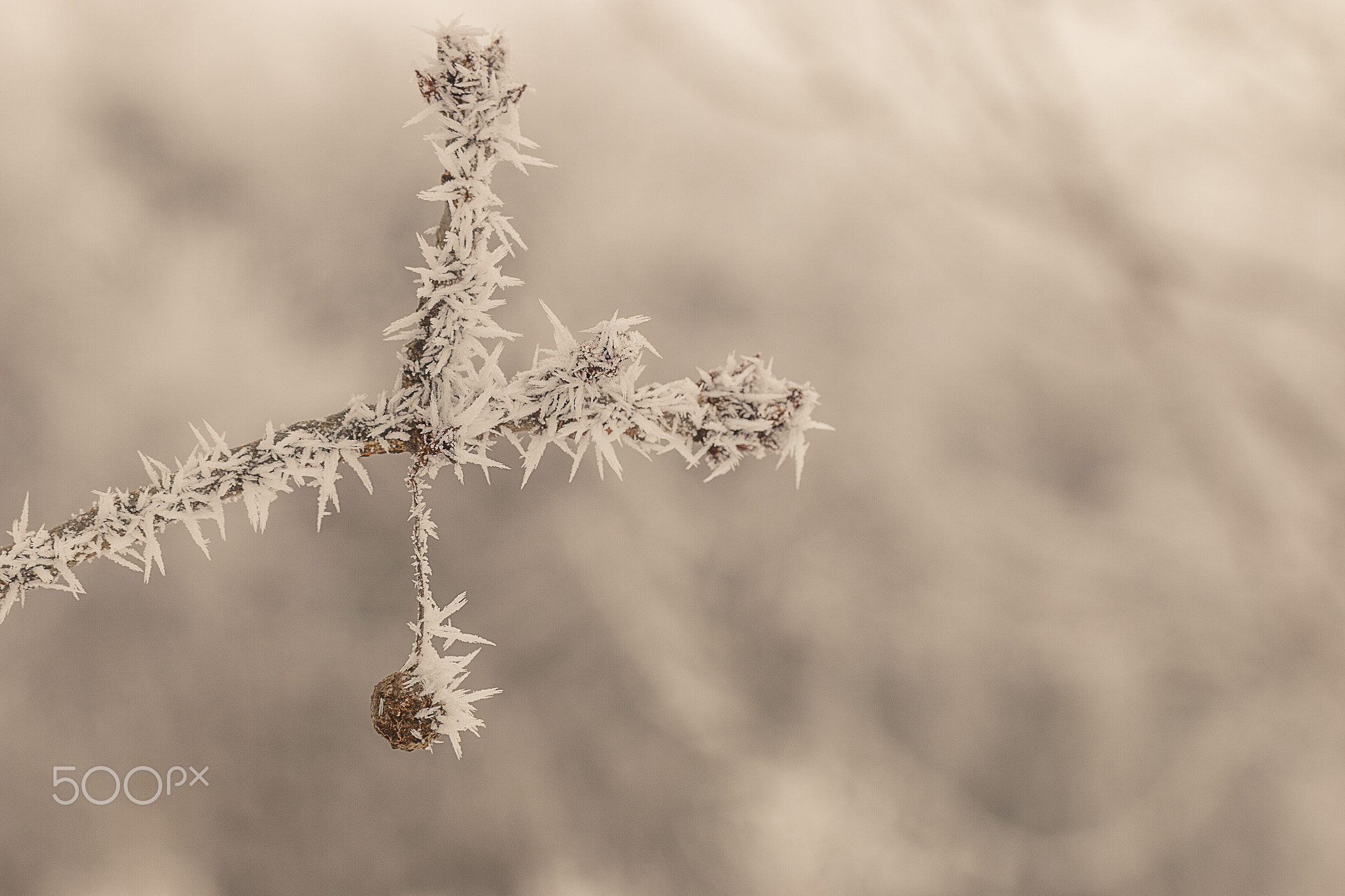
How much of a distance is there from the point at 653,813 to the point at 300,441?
104cm

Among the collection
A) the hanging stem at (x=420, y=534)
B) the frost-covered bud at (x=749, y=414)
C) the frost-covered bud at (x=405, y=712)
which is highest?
the frost-covered bud at (x=749, y=414)

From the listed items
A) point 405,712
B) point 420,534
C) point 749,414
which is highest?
point 749,414

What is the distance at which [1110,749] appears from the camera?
1.23m

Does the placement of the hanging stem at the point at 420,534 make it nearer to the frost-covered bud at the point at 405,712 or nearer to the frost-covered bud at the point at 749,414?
the frost-covered bud at the point at 405,712

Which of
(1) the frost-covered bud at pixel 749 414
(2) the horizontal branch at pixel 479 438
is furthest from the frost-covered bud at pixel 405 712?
(1) the frost-covered bud at pixel 749 414

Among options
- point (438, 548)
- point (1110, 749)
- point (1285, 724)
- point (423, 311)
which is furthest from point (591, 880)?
point (1285, 724)

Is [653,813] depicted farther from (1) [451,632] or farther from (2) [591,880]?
(1) [451,632]

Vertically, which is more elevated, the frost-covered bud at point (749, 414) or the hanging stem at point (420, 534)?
the frost-covered bud at point (749, 414)

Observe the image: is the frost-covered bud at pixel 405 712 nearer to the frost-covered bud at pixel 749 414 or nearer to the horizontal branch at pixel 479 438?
the horizontal branch at pixel 479 438

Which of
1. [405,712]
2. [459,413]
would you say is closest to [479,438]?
[459,413]

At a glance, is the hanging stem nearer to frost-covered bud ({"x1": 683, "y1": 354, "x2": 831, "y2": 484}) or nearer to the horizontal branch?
the horizontal branch

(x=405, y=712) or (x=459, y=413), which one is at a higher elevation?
(x=459, y=413)

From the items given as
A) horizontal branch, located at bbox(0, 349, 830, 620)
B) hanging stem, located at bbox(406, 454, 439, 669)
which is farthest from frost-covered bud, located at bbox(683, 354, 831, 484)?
hanging stem, located at bbox(406, 454, 439, 669)

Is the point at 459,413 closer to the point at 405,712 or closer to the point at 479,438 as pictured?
the point at 479,438
